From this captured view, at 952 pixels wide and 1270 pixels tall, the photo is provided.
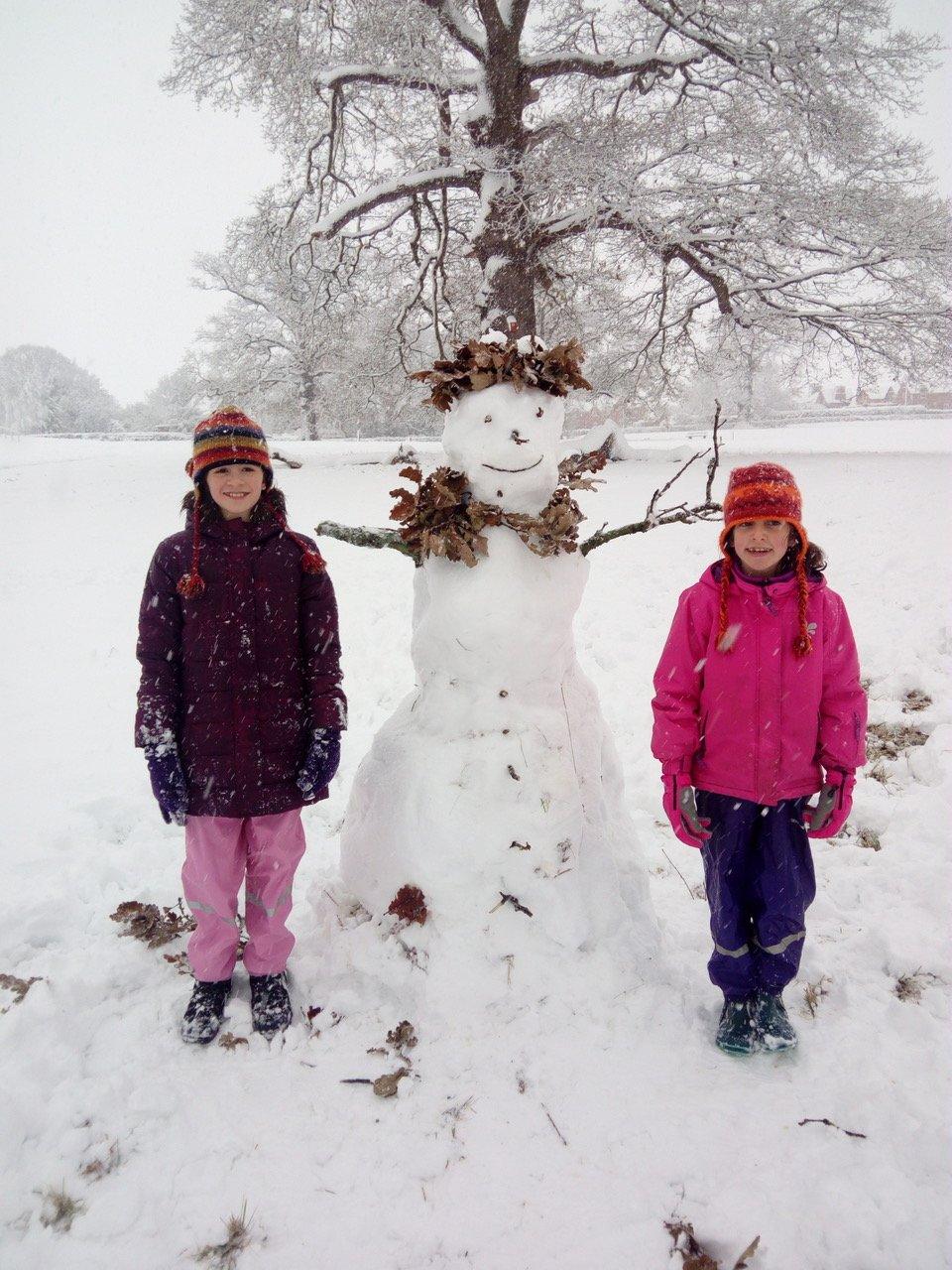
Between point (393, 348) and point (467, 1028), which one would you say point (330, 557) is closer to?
point (467, 1028)

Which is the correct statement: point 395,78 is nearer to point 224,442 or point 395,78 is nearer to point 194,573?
point 224,442

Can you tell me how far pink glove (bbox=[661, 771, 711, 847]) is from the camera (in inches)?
79.3

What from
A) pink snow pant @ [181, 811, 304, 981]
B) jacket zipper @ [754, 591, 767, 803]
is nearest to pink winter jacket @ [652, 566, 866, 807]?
jacket zipper @ [754, 591, 767, 803]

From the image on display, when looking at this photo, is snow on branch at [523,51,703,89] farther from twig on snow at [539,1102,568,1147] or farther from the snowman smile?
twig on snow at [539,1102,568,1147]

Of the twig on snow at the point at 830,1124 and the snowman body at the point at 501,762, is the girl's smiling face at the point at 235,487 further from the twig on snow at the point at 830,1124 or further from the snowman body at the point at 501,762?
the twig on snow at the point at 830,1124

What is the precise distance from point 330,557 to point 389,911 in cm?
526

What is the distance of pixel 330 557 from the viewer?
714 centimetres

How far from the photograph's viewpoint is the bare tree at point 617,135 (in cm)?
813

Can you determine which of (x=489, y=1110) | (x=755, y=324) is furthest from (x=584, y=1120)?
(x=755, y=324)

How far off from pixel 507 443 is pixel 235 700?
1.26 meters

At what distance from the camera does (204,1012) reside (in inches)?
83.3

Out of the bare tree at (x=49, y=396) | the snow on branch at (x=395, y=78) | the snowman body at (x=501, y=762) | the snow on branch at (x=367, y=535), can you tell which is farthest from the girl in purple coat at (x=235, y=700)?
the bare tree at (x=49, y=396)

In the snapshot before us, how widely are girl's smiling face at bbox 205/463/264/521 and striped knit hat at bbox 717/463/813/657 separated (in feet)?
4.85

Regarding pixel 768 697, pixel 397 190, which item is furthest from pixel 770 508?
pixel 397 190
